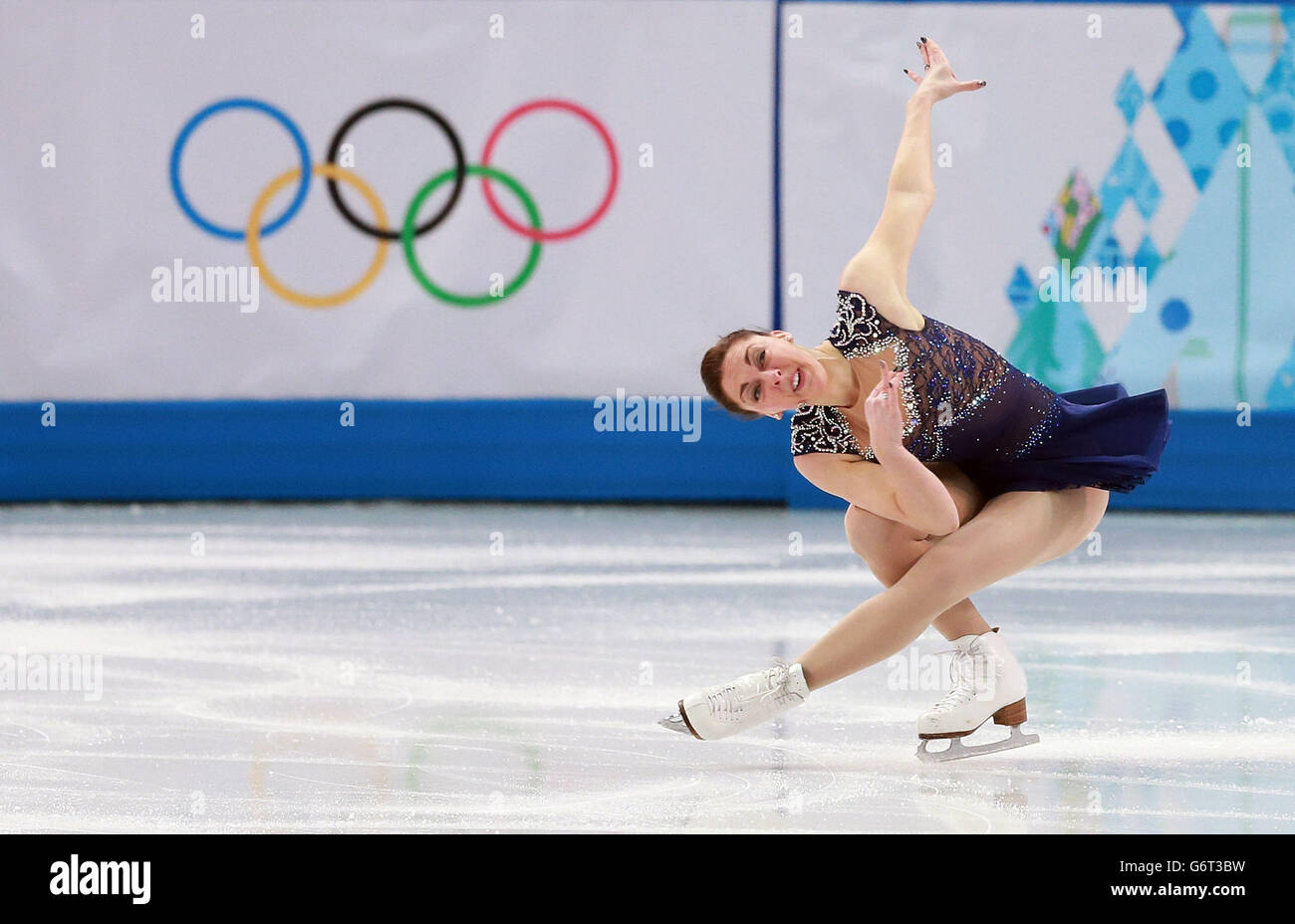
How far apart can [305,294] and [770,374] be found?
467 centimetres

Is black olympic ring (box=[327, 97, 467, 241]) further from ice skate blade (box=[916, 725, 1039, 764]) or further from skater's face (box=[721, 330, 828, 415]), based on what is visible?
ice skate blade (box=[916, 725, 1039, 764])

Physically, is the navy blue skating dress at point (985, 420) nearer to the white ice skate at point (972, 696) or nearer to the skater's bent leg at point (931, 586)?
the skater's bent leg at point (931, 586)

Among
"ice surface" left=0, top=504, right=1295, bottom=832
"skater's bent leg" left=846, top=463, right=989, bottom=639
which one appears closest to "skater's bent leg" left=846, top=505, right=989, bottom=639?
"skater's bent leg" left=846, top=463, right=989, bottom=639

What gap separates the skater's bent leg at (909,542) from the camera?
277 cm

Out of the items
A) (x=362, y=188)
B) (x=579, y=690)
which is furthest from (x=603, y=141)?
(x=579, y=690)

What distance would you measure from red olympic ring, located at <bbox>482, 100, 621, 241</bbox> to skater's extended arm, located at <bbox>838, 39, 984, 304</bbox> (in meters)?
4.17

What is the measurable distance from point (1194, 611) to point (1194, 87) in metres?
3.27

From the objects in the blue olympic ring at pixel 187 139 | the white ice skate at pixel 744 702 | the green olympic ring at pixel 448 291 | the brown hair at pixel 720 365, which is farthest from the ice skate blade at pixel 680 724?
the blue olympic ring at pixel 187 139

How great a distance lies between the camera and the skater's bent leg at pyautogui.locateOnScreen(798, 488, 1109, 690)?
2.68 metres

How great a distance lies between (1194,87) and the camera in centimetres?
678

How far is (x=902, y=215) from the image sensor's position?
2.79 m

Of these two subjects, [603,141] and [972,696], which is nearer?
[972,696]

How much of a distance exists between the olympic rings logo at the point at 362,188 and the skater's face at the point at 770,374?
4.41 m

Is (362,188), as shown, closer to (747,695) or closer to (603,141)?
(603,141)
